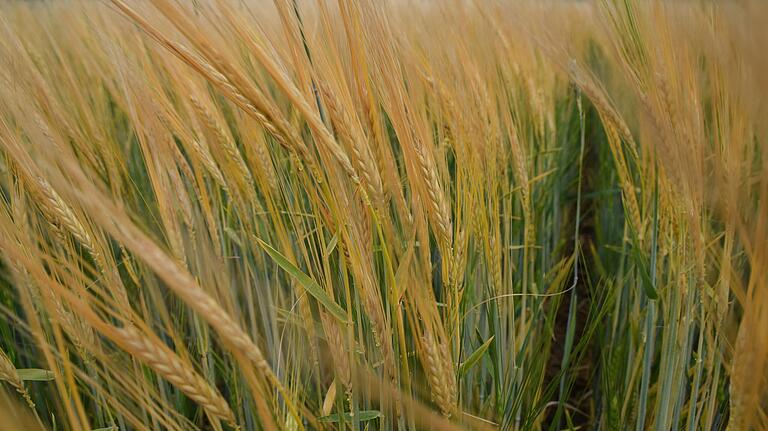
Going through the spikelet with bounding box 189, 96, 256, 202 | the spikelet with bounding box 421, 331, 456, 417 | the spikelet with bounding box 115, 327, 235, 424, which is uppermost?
the spikelet with bounding box 189, 96, 256, 202

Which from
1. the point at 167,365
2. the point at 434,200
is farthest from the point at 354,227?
the point at 167,365

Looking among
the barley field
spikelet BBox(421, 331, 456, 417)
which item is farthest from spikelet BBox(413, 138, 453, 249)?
spikelet BBox(421, 331, 456, 417)

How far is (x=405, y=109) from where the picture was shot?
63 centimetres

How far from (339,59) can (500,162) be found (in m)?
0.50

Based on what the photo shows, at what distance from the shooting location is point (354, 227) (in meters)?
0.55

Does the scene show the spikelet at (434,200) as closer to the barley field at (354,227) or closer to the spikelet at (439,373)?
the barley field at (354,227)

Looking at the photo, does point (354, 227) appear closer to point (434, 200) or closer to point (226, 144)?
point (434, 200)

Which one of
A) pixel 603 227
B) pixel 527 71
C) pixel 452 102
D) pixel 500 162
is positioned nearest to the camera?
pixel 452 102

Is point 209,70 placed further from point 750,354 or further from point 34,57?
point 34,57

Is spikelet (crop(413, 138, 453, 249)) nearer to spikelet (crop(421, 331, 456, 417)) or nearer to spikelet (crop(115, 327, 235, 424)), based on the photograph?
spikelet (crop(421, 331, 456, 417))

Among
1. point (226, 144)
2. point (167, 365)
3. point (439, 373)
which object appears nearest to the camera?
point (167, 365)

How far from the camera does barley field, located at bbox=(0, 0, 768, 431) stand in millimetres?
490

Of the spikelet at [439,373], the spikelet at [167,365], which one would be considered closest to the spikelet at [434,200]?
the spikelet at [439,373]

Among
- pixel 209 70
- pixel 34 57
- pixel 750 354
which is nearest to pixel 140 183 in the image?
pixel 34 57
